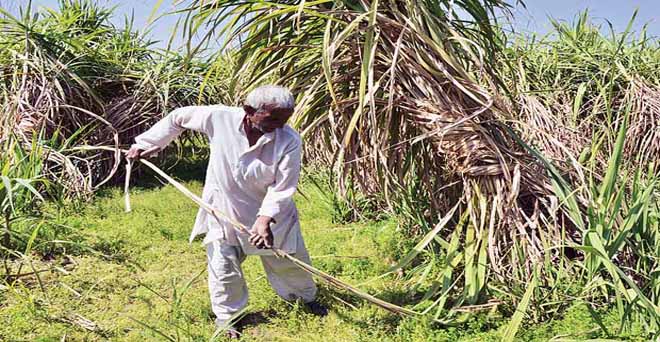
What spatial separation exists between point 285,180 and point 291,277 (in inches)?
26.8

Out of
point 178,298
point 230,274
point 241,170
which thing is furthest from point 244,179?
point 178,298

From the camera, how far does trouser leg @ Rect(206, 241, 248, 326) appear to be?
3047 mm

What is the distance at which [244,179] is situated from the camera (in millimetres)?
2941

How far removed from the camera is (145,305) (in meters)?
3.44

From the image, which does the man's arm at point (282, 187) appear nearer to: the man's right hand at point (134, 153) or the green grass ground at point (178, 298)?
the green grass ground at point (178, 298)

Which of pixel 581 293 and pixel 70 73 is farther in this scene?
pixel 70 73

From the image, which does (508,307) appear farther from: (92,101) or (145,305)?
(92,101)

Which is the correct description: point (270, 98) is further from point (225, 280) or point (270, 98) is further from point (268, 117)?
point (225, 280)

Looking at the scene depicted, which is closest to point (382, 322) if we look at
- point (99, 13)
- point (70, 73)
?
point (70, 73)

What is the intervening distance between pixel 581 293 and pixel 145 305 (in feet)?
7.15

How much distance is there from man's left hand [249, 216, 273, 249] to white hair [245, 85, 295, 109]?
48cm

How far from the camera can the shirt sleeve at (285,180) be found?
Result: 2.79 metres

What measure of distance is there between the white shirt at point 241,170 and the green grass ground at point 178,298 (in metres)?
0.28

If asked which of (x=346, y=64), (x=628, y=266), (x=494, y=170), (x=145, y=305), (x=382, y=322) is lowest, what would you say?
(x=145, y=305)
